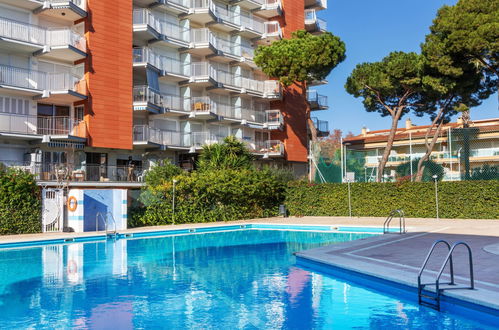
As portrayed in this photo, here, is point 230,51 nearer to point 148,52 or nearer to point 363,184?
point 148,52

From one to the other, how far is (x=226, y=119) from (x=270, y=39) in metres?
8.95

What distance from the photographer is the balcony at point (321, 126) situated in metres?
40.9

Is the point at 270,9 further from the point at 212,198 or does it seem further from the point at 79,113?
the point at 212,198

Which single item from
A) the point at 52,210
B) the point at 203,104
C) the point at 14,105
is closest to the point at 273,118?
the point at 203,104

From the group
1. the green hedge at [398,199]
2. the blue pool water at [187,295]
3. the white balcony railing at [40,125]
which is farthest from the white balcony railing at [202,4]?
the blue pool water at [187,295]

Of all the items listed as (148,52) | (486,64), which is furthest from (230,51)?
(486,64)

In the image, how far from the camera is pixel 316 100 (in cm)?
4212

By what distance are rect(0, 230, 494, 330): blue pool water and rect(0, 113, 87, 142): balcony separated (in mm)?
10850

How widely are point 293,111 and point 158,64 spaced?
13074 millimetres

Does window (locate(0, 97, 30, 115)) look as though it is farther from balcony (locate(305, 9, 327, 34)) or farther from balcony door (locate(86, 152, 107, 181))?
balcony (locate(305, 9, 327, 34))

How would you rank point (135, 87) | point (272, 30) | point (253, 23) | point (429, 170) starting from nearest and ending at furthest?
1. point (429, 170)
2. point (135, 87)
3. point (253, 23)
4. point (272, 30)

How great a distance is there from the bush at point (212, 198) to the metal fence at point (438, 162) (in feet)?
15.7

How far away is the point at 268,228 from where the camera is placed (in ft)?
79.8

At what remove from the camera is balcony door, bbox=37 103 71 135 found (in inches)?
1054
